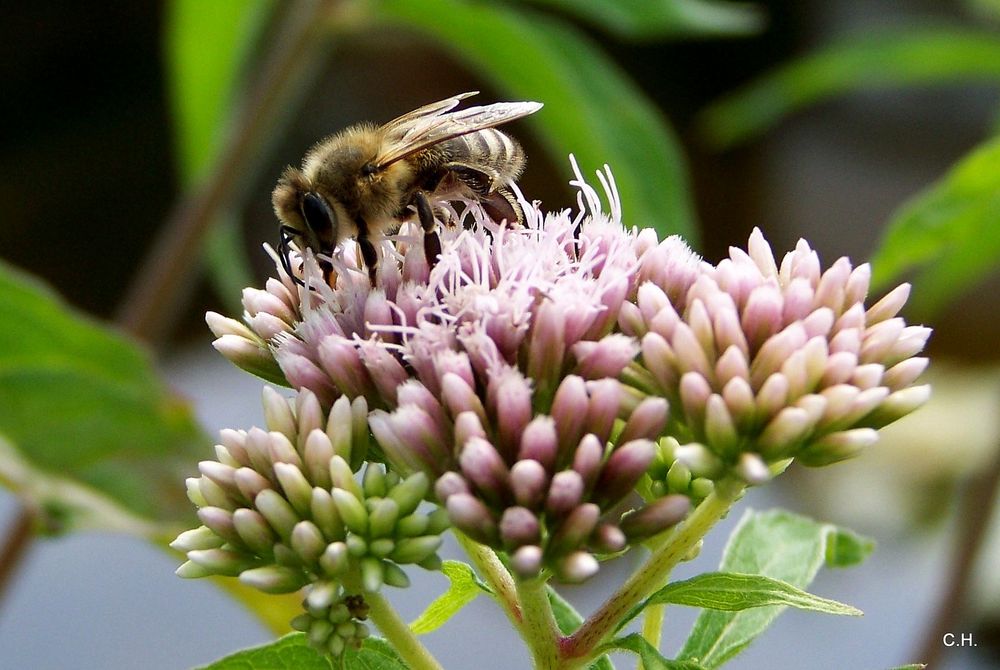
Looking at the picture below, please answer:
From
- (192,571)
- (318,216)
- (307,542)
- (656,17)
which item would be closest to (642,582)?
(307,542)

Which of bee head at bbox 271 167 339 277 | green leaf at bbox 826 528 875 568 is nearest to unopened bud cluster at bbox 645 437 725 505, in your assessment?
green leaf at bbox 826 528 875 568

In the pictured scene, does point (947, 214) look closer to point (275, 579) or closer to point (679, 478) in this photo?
point (679, 478)

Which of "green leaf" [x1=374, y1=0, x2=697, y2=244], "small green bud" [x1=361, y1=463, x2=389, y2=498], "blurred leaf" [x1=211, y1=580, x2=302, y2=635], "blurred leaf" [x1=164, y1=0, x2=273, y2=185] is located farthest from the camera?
"blurred leaf" [x1=164, y1=0, x2=273, y2=185]

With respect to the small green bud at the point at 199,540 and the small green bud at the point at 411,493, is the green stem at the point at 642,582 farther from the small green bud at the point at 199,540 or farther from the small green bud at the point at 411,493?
the small green bud at the point at 199,540

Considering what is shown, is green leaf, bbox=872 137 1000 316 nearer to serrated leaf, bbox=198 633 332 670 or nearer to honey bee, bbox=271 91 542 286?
honey bee, bbox=271 91 542 286

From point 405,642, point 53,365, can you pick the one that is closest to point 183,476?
point 53,365

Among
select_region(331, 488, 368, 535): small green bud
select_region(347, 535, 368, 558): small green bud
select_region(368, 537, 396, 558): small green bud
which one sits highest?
select_region(331, 488, 368, 535): small green bud

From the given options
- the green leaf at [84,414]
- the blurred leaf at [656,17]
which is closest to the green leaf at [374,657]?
the green leaf at [84,414]
